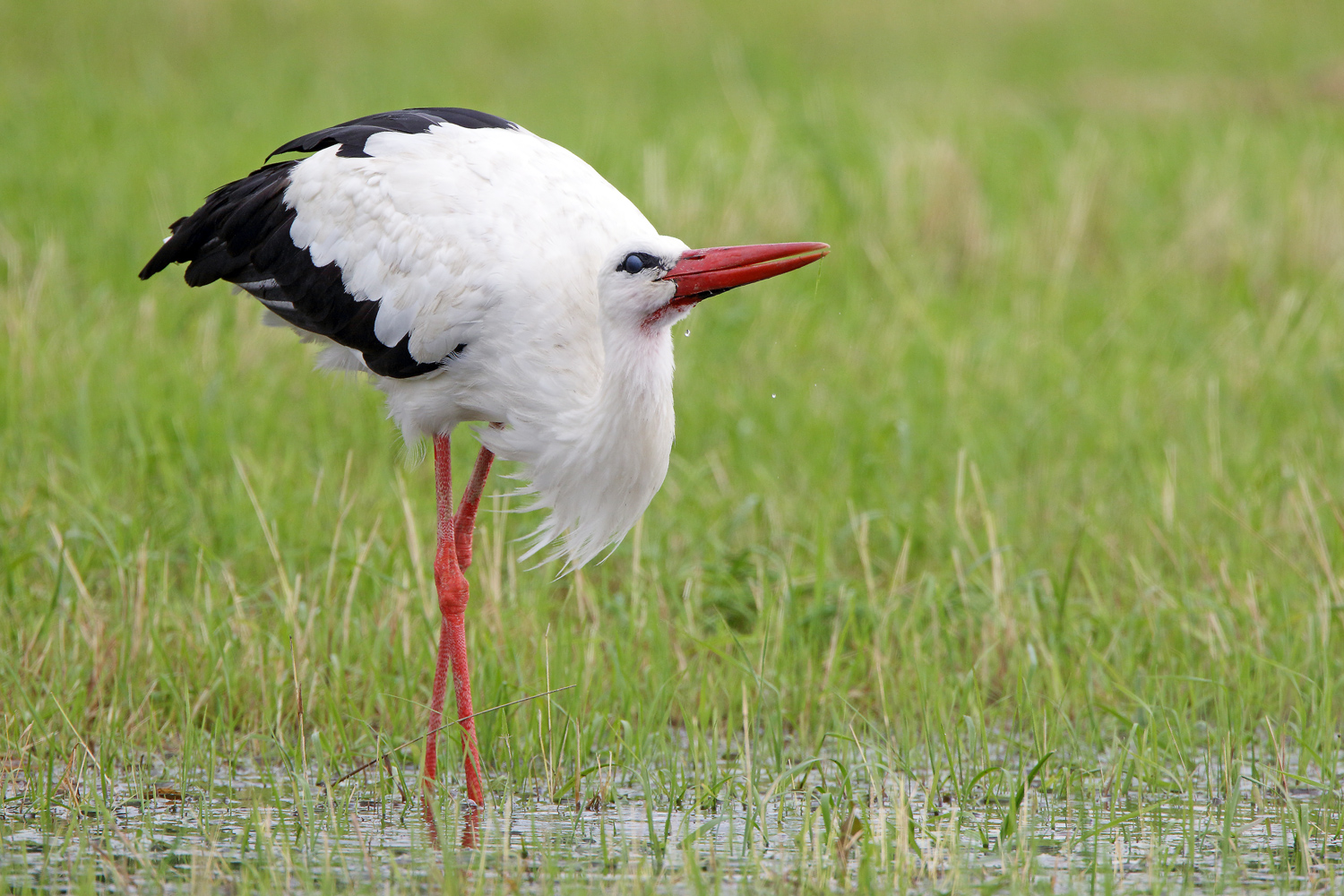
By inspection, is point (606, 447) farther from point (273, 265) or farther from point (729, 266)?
point (273, 265)

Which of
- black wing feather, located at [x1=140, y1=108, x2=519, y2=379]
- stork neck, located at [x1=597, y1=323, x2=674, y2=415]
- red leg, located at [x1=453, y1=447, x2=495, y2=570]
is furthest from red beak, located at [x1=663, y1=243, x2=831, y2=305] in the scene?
red leg, located at [x1=453, y1=447, x2=495, y2=570]

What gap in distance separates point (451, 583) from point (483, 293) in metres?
0.92

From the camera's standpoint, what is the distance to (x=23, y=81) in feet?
42.4

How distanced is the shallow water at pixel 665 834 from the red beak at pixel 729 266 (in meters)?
1.21

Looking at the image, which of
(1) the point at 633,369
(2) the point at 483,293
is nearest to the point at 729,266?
(1) the point at 633,369

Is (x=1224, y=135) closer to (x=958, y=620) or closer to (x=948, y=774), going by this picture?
(x=958, y=620)

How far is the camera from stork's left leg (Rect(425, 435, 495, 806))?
4453 millimetres

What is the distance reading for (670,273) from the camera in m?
3.93

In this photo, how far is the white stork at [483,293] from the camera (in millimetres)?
4066

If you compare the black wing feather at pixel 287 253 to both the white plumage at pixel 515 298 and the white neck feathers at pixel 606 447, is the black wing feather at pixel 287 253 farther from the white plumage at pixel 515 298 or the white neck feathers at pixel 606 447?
the white neck feathers at pixel 606 447

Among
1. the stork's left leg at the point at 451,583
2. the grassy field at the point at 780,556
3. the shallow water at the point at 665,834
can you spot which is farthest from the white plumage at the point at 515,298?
the shallow water at the point at 665,834

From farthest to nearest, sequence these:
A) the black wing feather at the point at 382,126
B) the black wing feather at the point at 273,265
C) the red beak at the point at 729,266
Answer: the black wing feather at the point at 382,126, the black wing feather at the point at 273,265, the red beak at the point at 729,266

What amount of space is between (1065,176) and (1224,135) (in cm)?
339

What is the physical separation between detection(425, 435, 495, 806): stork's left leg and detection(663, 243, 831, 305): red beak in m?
1.14
